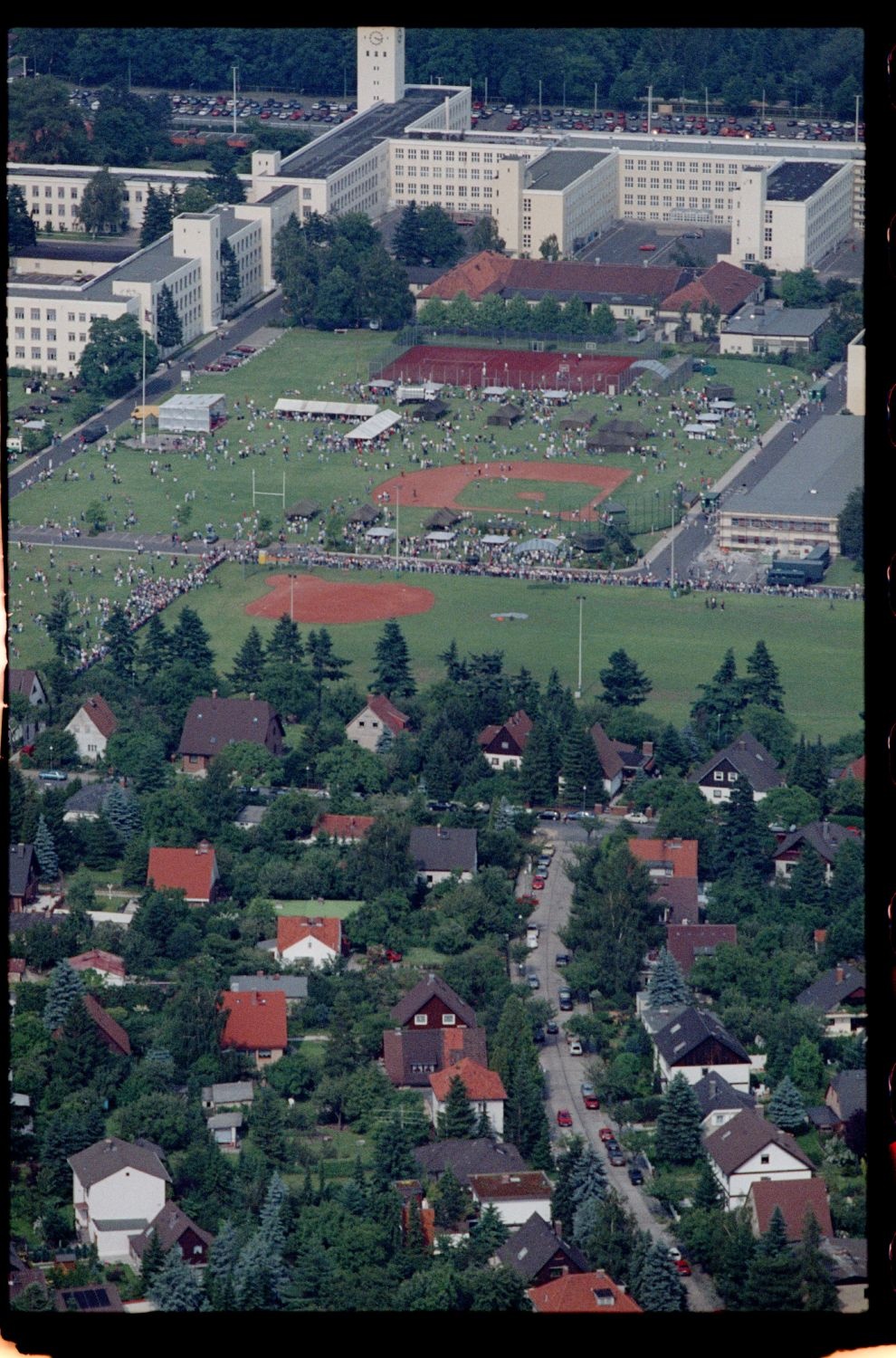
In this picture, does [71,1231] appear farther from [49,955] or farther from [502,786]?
[502,786]

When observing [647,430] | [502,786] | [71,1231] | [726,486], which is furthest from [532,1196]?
[647,430]

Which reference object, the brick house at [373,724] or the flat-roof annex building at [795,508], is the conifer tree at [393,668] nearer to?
the brick house at [373,724]

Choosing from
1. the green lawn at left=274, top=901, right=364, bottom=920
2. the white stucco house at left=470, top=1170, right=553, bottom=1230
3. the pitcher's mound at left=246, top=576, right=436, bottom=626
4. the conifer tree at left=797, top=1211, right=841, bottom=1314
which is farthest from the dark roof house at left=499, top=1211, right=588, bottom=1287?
the pitcher's mound at left=246, top=576, right=436, bottom=626

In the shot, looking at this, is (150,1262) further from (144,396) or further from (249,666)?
(144,396)

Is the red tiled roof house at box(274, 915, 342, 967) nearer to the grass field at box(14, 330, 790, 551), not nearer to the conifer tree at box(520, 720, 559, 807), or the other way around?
the conifer tree at box(520, 720, 559, 807)

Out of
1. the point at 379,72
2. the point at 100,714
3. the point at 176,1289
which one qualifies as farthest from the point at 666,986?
the point at 379,72

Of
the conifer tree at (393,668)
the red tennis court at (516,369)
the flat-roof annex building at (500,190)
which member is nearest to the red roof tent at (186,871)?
the conifer tree at (393,668)
